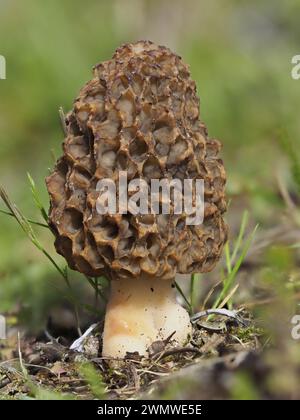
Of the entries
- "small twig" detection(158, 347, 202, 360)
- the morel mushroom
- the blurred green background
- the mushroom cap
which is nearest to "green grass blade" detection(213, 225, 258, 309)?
the morel mushroom

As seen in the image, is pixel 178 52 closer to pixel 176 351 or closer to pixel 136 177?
pixel 136 177

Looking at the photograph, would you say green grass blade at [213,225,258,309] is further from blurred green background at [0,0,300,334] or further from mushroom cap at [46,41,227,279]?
blurred green background at [0,0,300,334]

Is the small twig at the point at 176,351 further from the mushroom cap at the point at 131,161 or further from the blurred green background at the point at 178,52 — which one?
the blurred green background at the point at 178,52

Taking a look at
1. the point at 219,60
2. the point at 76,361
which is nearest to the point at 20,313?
the point at 76,361

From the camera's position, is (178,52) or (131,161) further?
(178,52)

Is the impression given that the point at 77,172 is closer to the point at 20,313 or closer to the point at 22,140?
the point at 20,313

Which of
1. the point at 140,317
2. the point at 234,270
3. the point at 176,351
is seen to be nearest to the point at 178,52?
the point at 234,270

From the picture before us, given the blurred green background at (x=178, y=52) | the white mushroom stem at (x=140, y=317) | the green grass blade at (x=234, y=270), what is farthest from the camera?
the blurred green background at (x=178, y=52)

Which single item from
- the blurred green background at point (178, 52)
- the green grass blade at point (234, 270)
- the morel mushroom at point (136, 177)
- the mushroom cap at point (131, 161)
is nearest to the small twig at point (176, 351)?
the morel mushroom at point (136, 177)
